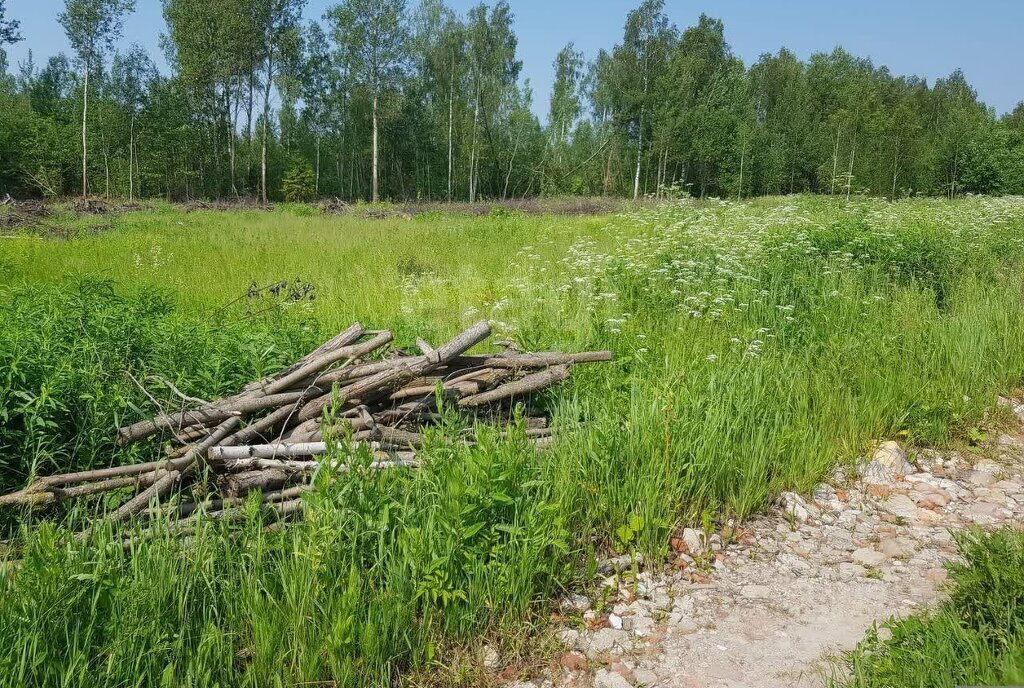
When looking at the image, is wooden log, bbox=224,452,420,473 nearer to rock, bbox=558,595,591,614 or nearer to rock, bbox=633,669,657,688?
rock, bbox=558,595,591,614

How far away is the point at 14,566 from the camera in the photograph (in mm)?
→ 3539

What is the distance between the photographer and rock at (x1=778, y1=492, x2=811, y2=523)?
4.98 metres

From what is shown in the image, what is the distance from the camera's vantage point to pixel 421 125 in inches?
2297

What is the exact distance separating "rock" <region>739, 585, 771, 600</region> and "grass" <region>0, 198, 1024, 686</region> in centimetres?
57

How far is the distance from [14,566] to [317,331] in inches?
139

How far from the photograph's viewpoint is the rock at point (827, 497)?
5.16 m

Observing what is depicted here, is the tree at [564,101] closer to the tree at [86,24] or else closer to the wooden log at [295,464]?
the tree at [86,24]

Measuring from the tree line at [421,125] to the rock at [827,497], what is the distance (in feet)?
140

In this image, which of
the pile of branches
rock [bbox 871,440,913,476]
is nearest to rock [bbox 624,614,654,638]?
the pile of branches

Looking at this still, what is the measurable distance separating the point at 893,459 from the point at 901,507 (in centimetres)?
71

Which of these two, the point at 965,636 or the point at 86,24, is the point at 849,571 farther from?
the point at 86,24

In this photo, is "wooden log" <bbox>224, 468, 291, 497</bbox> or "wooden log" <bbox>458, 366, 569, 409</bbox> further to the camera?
"wooden log" <bbox>458, 366, 569, 409</bbox>

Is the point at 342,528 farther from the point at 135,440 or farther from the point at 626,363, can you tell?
the point at 626,363

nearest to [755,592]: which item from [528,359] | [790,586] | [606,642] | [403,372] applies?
[790,586]
